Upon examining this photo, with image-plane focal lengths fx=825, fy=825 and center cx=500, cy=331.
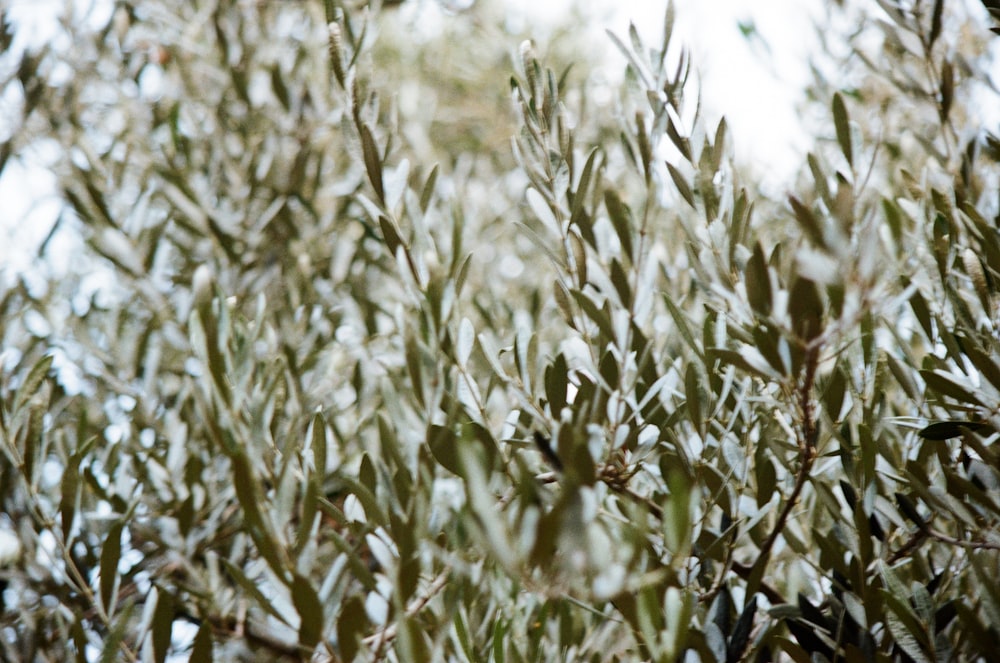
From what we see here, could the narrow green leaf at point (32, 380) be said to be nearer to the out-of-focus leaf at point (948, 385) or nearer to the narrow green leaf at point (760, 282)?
the narrow green leaf at point (760, 282)

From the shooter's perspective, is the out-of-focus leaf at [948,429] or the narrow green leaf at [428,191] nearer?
the out-of-focus leaf at [948,429]

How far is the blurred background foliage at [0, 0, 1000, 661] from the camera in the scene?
2.03ft

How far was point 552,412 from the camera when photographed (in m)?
0.84

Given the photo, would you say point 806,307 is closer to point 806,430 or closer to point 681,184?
point 806,430

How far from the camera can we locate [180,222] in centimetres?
156

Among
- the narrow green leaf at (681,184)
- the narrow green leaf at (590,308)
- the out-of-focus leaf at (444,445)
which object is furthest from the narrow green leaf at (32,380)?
the narrow green leaf at (681,184)

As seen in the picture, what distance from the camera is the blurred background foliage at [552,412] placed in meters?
0.62

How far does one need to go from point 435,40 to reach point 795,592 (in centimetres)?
276

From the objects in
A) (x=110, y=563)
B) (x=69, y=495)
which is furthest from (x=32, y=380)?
(x=110, y=563)

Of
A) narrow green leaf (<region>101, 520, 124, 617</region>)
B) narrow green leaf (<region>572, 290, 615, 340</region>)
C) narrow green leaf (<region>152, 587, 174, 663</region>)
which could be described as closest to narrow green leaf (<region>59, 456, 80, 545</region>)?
narrow green leaf (<region>101, 520, 124, 617</region>)

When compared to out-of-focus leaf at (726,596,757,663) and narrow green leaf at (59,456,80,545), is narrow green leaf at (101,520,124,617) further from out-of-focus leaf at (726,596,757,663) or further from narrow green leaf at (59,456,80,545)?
out-of-focus leaf at (726,596,757,663)

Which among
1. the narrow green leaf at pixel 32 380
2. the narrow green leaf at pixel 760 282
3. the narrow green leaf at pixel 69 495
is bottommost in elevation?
the narrow green leaf at pixel 69 495

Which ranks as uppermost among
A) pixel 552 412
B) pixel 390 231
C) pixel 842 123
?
pixel 842 123

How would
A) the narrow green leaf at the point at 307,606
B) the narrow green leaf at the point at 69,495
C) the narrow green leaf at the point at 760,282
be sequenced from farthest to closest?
the narrow green leaf at the point at 69,495
the narrow green leaf at the point at 760,282
the narrow green leaf at the point at 307,606
